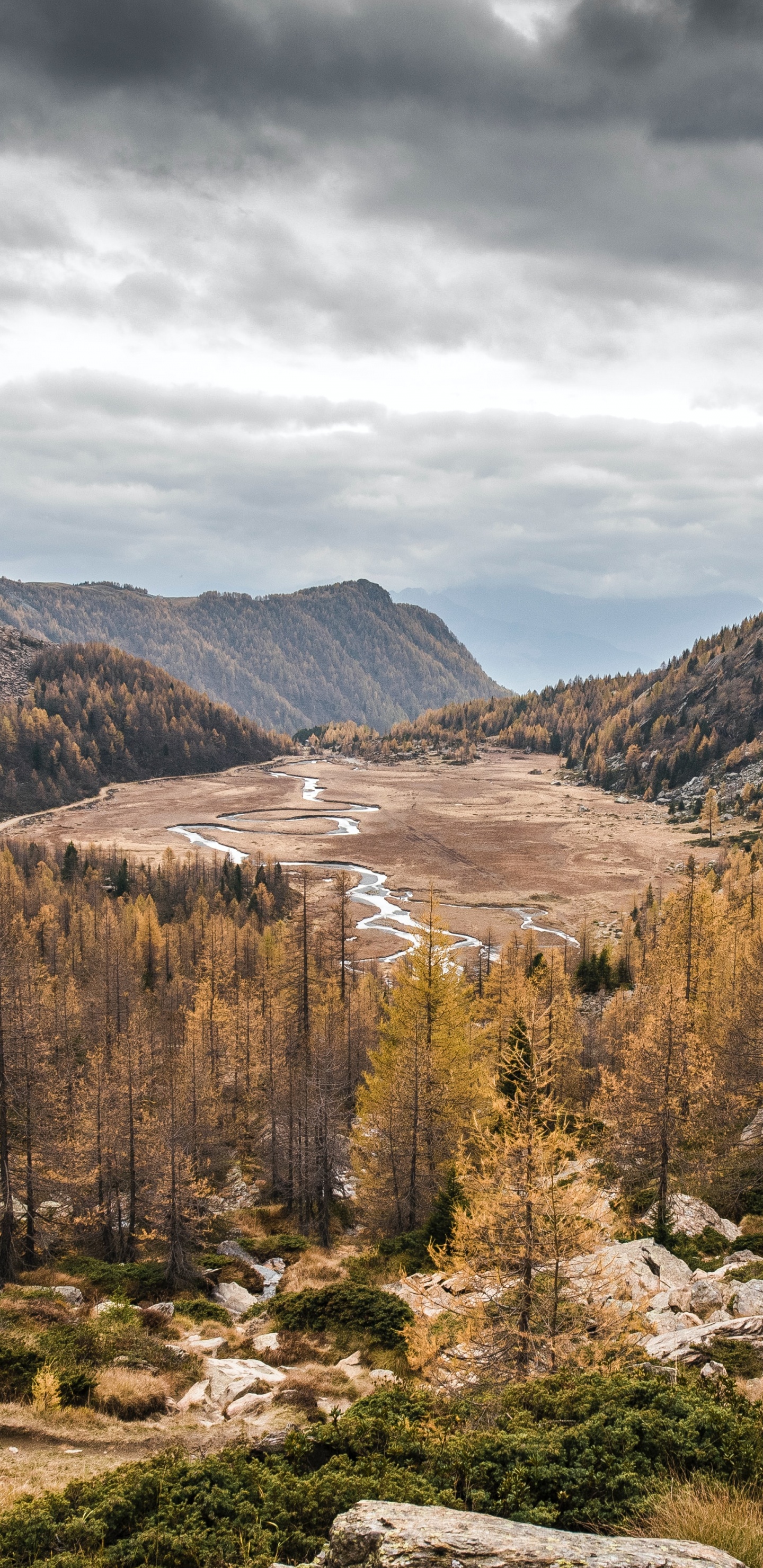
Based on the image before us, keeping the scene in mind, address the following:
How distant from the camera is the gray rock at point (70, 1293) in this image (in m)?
28.5

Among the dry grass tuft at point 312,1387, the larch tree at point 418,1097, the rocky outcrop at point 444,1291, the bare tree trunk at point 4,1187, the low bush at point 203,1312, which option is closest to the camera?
the rocky outcrop at point 444,1291

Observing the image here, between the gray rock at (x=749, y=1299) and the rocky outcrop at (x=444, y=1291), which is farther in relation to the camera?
the gray rock at (x=749, y=1299)

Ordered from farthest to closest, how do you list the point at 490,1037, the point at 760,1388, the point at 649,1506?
the point at 490,1037, the point at 760,1388, the point at 649,1506

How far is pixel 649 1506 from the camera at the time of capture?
913cm

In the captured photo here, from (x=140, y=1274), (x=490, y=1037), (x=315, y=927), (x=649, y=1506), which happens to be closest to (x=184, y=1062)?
(x=140, y=1274)

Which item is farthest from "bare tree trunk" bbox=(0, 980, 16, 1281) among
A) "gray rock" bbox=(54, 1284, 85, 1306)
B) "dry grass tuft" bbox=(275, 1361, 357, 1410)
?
"dry grass tuft" bbox=(275, 1361, 357, 1410)

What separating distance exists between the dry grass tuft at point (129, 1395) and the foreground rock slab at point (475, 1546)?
12415 mm

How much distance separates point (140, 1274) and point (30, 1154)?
26.6ft

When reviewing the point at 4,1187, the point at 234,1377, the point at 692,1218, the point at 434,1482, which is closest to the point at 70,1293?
the point at 4,1187

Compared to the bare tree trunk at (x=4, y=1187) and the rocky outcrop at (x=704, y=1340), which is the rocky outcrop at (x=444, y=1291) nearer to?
the rocky outcrop at (x=704, y=1340)

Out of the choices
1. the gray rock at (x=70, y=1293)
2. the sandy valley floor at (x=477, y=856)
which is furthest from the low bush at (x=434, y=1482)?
the sandy valley floor at (x=477, y=856)

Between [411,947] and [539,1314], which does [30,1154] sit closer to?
[539,1314]

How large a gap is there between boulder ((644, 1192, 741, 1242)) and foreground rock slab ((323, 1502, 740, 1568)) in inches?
907

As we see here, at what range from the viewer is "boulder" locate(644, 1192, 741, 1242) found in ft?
93.5
